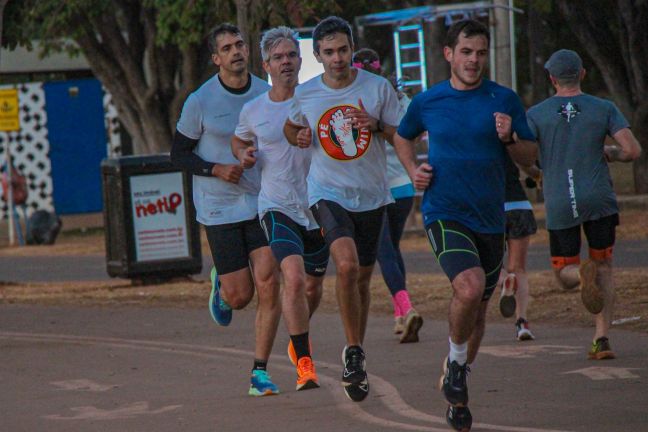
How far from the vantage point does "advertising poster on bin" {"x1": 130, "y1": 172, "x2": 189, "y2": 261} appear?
16484 mm

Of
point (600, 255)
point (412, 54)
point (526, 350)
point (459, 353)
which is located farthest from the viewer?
point (412, 54)

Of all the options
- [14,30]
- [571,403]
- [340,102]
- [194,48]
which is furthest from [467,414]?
[194,48]

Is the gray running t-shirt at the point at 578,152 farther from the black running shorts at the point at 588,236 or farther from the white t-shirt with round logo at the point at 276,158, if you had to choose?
the white t-shirt with round logo at the point at 276,158

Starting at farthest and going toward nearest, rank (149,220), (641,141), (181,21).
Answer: (641,141)
(181,21)
(149,220)

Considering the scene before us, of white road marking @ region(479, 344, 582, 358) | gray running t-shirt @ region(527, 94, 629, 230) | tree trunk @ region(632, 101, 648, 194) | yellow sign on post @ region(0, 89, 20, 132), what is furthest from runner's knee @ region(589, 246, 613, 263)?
yellow sign on post @ region(0, 89, 20, 132)

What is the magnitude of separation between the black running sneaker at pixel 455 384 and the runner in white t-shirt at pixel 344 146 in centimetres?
111

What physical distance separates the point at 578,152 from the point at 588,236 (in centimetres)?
56

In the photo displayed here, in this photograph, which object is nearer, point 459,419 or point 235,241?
point 459,419

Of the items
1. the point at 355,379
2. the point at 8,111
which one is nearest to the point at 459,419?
the point at 355,379

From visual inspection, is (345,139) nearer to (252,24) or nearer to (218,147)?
(218,147)

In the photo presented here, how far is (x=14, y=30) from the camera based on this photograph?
2238cm

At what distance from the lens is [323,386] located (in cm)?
865

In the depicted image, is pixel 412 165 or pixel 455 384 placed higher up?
pixel 412 165

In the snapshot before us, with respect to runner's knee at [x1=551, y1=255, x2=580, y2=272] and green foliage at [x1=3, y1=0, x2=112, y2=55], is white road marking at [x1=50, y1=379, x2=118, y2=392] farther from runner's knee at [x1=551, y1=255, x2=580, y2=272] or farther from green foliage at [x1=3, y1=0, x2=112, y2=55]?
green foliage at [x1=3, y1=0, x2=112, y2=55]
